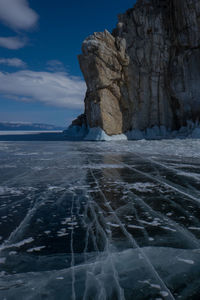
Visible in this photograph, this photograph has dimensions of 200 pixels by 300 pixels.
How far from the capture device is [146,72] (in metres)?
25.2

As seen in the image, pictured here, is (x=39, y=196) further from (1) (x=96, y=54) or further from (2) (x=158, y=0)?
(2) (x=158, y=0)

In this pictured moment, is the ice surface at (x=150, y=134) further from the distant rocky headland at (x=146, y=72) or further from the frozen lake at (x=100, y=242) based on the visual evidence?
the frozen lake at (x=100, y=242)

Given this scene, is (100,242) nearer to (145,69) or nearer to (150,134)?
(150,134)

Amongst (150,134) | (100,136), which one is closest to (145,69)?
(150,134)

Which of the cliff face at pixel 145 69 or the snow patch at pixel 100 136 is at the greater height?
the cliff face at pixel 145 69

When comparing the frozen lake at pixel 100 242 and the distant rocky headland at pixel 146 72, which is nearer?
the frozen lake at pixel 100 242

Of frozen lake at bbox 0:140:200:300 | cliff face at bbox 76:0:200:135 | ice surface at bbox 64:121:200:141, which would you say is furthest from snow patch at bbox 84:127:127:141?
frozen lake at bbox 0:140:200:300

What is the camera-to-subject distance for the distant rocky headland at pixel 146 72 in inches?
901

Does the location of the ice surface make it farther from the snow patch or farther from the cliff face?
the cliff face

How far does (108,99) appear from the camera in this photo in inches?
936

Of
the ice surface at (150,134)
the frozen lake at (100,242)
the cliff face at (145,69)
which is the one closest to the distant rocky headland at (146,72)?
the cliff face at (145,69)

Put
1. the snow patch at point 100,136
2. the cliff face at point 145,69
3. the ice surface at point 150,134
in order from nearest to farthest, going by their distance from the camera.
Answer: the ice surface at point 150,134, the cliff face at point 145,69, the snow patch at point 100,136

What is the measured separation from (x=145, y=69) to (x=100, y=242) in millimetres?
25605

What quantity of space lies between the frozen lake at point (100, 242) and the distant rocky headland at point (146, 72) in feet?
64.4
